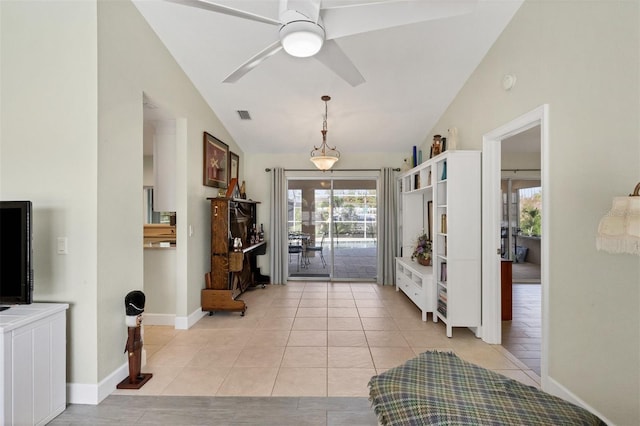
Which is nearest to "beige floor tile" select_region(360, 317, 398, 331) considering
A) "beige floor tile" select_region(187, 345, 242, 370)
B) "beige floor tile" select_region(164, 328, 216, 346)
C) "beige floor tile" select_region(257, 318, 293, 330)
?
"beige floor tile" select_region(257, 318, 293, 330)

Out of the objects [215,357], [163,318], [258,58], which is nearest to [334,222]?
[163,318]

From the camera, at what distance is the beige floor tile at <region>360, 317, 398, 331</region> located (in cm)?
388

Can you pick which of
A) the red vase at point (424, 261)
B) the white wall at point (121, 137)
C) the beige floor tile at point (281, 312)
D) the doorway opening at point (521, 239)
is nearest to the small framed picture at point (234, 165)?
the white wall at point (121, 137)

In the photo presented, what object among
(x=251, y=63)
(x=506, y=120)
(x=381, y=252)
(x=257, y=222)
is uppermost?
(x=251, y=63)

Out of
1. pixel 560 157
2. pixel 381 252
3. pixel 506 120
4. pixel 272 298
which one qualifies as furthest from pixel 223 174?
pixel 560 157

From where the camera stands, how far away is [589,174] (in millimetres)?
2121

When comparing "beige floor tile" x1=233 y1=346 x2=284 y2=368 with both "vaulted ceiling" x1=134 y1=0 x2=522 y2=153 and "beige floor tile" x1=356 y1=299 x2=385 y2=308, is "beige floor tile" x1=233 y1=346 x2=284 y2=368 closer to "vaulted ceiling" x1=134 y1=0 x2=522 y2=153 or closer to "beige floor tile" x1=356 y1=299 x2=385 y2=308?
"beige floor tile" x1=356 y1=299 x2=385 y2=308

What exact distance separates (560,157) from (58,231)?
384 cm

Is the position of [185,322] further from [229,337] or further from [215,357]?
[215,357]

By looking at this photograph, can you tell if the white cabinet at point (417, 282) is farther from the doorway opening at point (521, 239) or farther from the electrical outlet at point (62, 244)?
the electrical outlet at point (62, 244)

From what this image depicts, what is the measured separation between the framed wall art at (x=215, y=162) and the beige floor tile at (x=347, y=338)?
2.69m

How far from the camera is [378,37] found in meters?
3.24

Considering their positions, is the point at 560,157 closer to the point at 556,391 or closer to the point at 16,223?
the point at 556,391

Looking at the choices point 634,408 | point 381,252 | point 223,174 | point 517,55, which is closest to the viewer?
point 634,408
